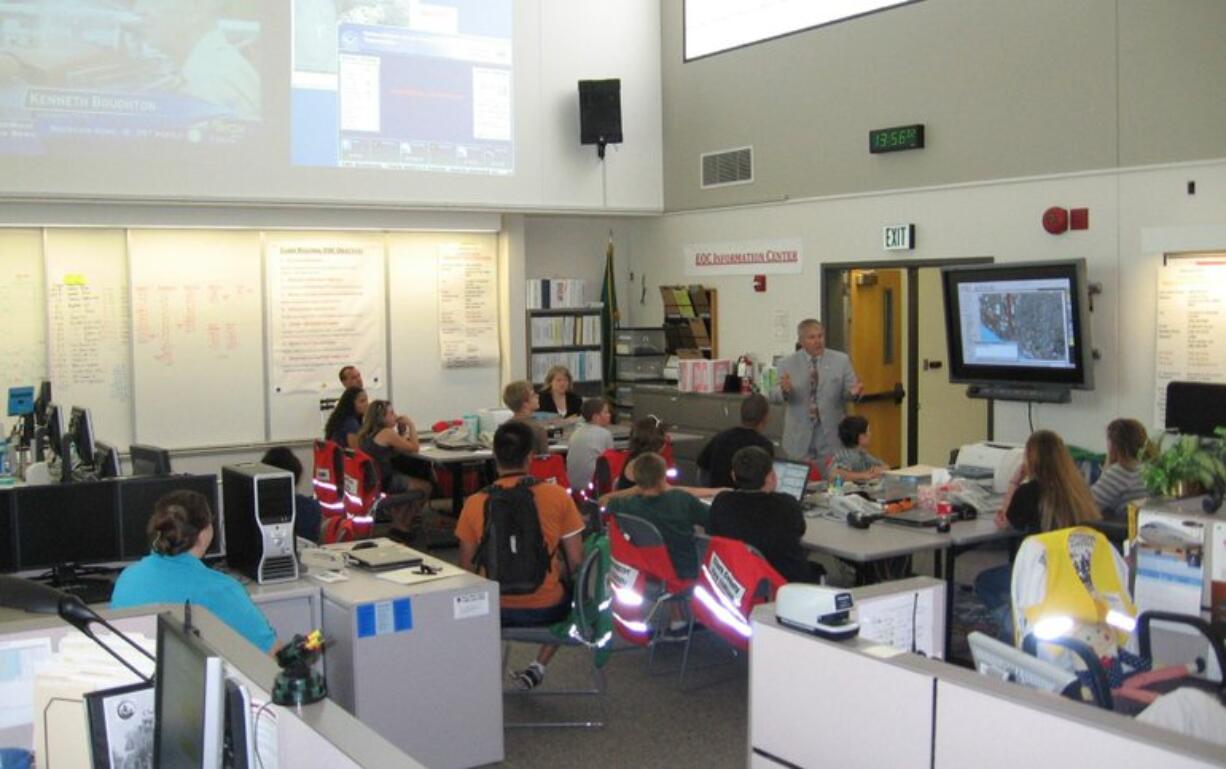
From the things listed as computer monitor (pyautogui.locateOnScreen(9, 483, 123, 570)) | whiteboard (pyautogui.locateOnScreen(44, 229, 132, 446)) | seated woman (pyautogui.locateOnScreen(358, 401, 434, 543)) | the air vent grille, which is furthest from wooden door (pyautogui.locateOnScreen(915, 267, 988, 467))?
computer monitor (pyautogui.locateOnScreen(9, 483, 123, 570))

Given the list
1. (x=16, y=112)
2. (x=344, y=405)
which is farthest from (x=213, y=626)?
(x=16, y=112)

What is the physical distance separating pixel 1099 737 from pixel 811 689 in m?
0.76

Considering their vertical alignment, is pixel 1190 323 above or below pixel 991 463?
above

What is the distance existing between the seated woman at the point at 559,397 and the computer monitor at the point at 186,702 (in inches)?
276

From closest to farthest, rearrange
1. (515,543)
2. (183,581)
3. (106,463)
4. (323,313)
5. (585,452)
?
(183,581) → (515,543) → (106,463) → (585,452) → (323,313)

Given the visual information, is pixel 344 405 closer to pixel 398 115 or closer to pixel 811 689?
pixel 398 115

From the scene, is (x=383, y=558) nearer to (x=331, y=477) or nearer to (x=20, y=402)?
(x=331, y=477)

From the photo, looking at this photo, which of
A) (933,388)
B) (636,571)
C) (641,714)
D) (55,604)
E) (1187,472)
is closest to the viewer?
(55,604)

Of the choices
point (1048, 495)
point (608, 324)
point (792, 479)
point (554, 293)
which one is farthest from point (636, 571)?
point (608, 324)

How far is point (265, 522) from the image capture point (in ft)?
15.1

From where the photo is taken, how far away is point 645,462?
227 inches

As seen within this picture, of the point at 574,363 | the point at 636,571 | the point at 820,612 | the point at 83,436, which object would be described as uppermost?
the point at 574,363

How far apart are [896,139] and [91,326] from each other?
235 inches

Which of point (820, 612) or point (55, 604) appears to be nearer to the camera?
point (55, 604)
